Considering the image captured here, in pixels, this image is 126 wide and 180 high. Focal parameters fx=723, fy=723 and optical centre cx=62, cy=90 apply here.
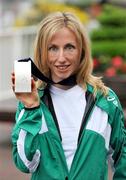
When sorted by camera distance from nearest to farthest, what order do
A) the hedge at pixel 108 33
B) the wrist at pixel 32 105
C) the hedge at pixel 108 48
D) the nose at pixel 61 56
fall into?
the wrist at pixel 32 105 < the nose at pixel 61 56 < the hedge at pixel 108 48 < the hedge at pixel 108 33

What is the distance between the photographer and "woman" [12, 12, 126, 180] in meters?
3.34

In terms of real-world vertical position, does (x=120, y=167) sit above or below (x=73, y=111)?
below

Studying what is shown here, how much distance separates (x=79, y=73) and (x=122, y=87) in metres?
8.19

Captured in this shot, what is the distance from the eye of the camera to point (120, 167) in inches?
141

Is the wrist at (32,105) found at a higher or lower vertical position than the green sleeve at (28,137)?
higher

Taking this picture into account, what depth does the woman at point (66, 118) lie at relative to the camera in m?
3.34

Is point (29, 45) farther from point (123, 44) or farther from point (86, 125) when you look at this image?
point (86, 125)

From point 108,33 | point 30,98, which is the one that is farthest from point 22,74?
point 108,33

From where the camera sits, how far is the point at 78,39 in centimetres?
352

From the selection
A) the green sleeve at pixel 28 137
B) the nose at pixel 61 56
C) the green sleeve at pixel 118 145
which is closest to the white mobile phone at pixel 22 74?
the green sleeve at pixel 28 137

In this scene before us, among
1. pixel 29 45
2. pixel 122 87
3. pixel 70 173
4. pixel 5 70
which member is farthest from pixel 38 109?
pixel 29 45

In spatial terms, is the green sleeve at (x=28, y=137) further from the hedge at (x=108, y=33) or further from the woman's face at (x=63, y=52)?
the hedge at (x=108, y=33)

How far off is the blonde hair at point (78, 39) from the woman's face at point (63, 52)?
22mm

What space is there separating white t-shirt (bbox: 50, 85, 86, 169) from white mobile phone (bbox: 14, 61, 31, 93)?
32cm
